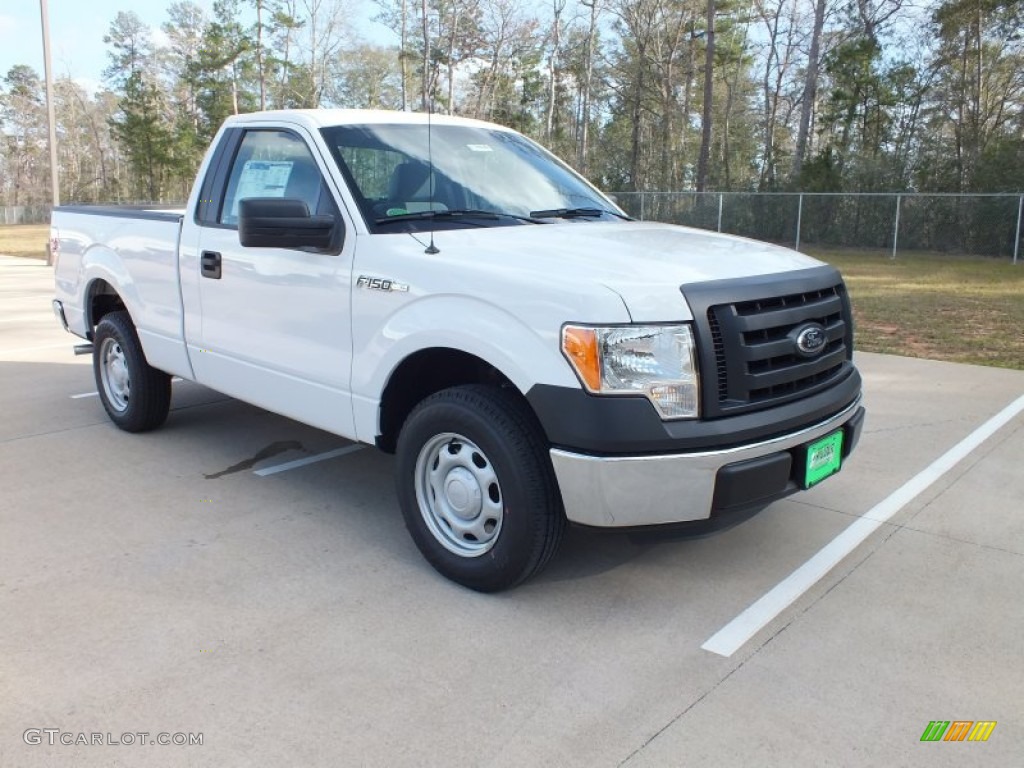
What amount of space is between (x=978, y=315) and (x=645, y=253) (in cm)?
1076

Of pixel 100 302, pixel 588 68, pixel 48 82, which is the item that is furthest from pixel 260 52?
pixel 100 302

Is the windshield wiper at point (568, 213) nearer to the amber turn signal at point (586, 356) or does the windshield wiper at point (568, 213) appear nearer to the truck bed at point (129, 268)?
the amber turn signal at point (586, 356)

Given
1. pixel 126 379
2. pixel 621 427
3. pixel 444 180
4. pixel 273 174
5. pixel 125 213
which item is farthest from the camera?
pixel 126 379

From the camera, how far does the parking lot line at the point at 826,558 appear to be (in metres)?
3.35

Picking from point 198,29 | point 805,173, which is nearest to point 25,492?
point 805,173

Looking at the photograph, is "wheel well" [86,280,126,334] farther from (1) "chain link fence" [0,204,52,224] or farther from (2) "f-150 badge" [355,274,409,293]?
(1) "chain link fence" [0,204,52,224]

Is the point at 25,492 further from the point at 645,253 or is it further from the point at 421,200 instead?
the point at 645,253

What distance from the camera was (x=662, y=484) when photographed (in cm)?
314

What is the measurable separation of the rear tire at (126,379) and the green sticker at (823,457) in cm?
424

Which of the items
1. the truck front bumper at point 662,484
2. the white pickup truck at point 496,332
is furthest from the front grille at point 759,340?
the truck front bumper at point 662,484

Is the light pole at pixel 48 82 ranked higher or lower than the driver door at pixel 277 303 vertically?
higher

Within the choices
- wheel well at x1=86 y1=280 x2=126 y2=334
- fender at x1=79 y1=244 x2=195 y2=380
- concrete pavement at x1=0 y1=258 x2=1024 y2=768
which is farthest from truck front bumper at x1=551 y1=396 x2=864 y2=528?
wheel well at x1=86 y1=280 x2=126 y2=334

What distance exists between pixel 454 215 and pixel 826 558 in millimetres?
2367

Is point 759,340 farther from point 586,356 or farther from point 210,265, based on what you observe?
point 210,265
